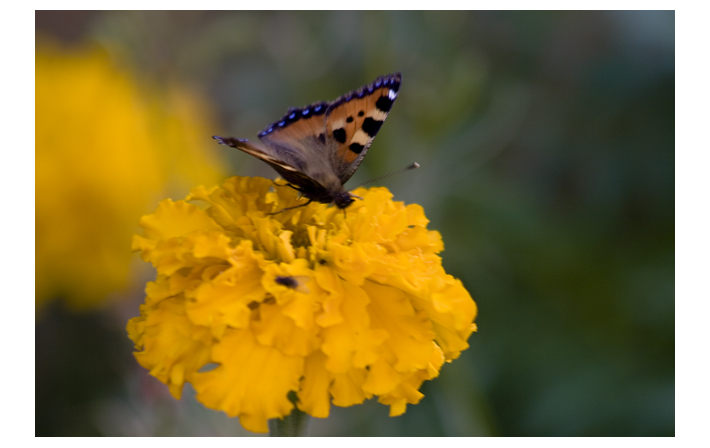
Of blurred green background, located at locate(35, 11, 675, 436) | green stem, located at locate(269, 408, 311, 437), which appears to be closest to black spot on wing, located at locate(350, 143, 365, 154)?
green stem, located at locate(269, 408, 311, 437)

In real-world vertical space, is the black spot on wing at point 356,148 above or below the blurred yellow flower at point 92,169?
below

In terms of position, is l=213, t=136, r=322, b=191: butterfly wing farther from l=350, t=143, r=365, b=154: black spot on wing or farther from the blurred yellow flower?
the blurred yellow flower

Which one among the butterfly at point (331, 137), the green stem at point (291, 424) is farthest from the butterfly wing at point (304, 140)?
the green stem at point (291, 424)

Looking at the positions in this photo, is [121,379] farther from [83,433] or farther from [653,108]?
[653,108]

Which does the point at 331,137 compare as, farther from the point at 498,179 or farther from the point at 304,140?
the point at 498,179

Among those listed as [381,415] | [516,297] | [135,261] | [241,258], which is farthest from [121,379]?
[516,297]

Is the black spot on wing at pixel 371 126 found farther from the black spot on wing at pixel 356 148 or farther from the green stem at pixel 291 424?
the green stem at pixel 291 424

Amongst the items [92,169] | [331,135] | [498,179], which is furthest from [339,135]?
[498,179]

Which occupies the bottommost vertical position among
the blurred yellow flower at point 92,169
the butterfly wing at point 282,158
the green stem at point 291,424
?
the green stem at point 291,424
